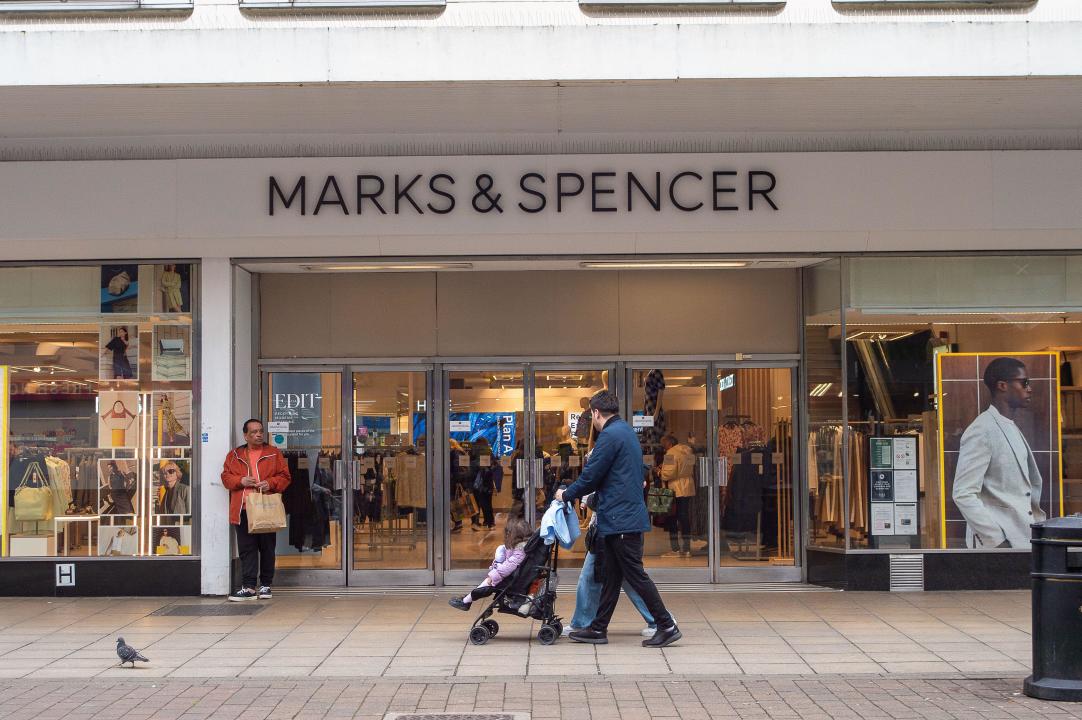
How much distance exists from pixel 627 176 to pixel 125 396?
16.4ft

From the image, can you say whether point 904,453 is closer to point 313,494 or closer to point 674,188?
point 674,188

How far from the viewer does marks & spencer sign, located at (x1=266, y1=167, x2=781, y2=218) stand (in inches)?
404

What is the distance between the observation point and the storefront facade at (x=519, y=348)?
406 inches

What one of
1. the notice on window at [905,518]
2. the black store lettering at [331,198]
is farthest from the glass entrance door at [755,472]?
the black store lettering at [331,198]

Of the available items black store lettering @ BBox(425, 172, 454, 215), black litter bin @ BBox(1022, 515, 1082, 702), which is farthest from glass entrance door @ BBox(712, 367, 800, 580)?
black litter bin @ BBox(1022, 515, 1082, 702)

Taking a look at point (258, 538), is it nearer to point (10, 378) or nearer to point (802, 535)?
point (10, 378)

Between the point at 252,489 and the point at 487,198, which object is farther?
the point at 252,489

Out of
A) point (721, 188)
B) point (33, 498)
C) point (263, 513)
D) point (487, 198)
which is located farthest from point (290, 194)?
point (33, 498)

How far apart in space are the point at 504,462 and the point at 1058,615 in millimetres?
5918

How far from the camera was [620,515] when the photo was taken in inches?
323

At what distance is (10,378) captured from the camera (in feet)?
36.8

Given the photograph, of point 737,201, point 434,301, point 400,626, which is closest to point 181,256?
point 434,301

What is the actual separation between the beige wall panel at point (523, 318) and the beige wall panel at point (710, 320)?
9.1 inches

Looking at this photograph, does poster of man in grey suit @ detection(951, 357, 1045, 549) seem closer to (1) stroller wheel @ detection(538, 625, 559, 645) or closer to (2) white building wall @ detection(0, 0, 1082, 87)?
(2) white building wall @ detection(0, 0, 1082, 87)
